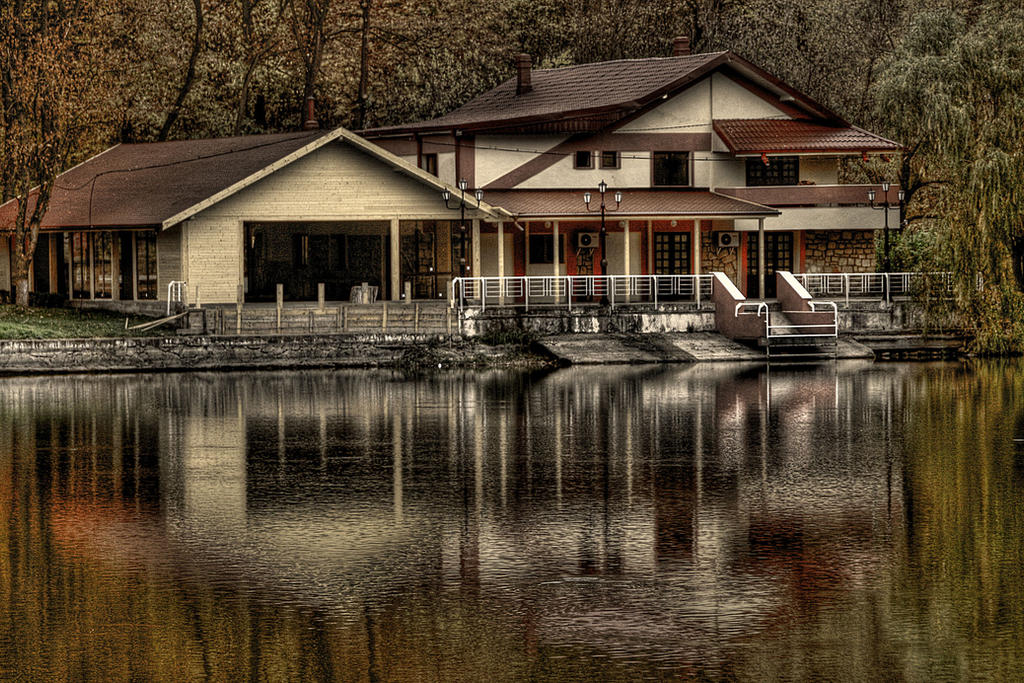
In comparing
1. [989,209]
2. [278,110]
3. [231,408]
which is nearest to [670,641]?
[231,408]

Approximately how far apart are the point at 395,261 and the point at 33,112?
11.2 m

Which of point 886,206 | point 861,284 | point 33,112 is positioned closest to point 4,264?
point 33,112

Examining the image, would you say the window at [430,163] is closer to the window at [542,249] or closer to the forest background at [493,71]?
the window at [542,249]

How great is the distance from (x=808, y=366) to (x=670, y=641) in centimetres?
2968

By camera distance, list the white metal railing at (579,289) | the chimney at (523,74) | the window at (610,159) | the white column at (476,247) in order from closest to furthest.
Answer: the white metal railing at (579,289), the white column at (476,247), the window at (610,159), the chimney at (523,74)

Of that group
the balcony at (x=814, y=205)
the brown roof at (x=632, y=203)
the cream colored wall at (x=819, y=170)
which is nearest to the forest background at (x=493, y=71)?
the balcony at (x=814, y=205)

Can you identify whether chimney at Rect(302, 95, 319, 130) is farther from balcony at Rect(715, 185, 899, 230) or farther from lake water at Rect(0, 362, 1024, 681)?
lake water at Rect(0, 362, 1024, 681)

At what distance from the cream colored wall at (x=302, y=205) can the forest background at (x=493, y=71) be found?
4854mm

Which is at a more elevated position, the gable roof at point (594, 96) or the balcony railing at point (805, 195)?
the gable roof at point (594, 96)

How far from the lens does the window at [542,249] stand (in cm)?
5181

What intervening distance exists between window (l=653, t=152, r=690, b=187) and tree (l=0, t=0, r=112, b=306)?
18.0 m

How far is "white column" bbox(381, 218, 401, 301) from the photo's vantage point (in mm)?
47094

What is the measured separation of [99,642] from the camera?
1188 cm

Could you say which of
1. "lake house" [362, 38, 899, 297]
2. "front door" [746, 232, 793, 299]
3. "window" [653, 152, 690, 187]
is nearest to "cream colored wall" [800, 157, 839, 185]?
"lake house" [362, 38, 899, 297]
